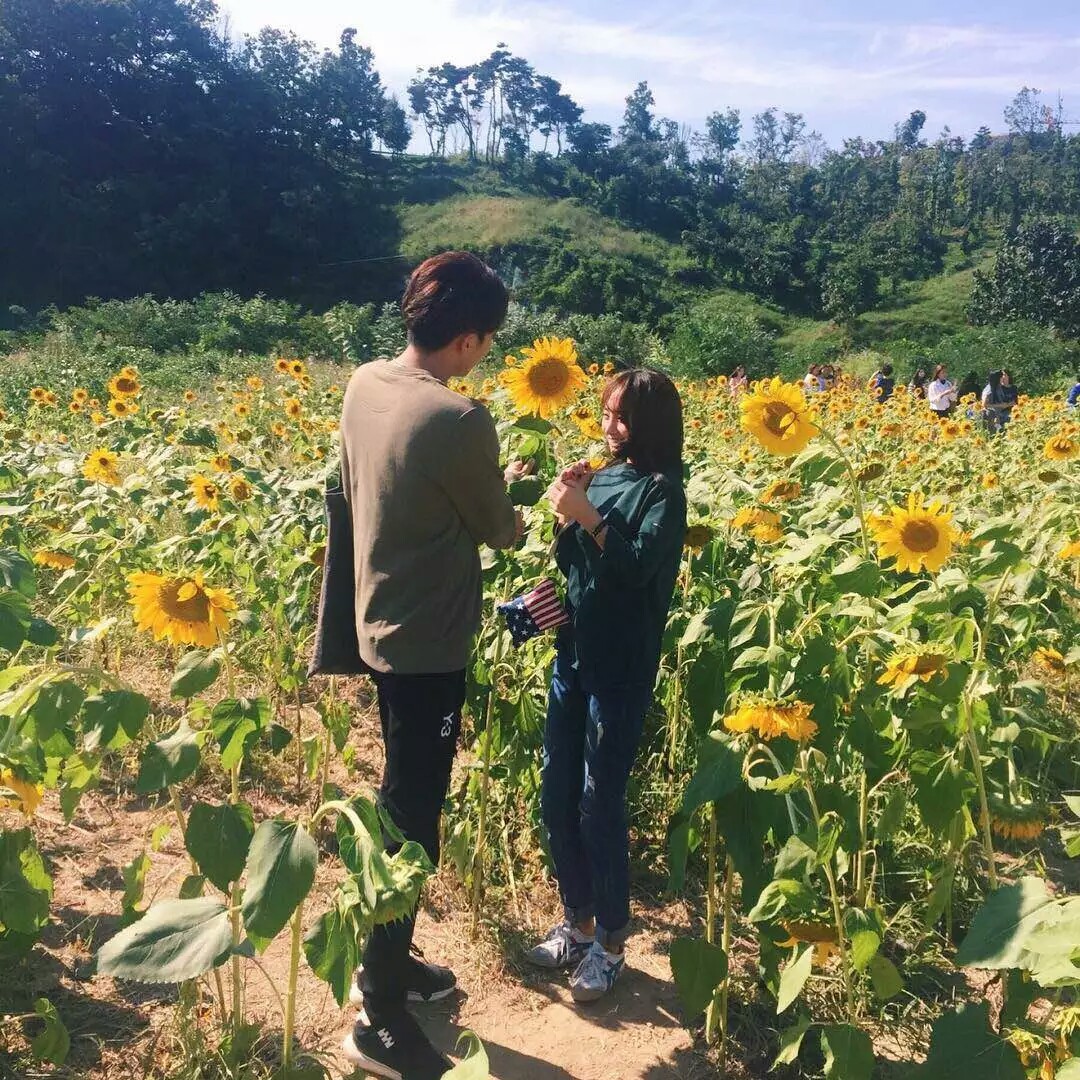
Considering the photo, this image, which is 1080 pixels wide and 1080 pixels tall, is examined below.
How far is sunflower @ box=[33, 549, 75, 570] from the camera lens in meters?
2.76

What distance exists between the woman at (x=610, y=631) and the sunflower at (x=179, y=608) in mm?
628

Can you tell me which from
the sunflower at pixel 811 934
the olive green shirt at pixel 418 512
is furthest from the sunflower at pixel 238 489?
the sunflower at pixel 811 934

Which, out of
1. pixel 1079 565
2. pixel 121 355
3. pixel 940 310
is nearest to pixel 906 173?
pixel 940 310

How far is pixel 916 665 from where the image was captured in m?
1.37

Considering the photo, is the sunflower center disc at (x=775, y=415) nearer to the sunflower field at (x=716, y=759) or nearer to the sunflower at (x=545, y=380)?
the sunflower field at (x=716, y=759)

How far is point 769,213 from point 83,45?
3345cm

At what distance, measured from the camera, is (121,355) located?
12969 mm

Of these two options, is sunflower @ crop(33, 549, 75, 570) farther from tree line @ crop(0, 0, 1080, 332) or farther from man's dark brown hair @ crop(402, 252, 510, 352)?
tree line @ crop(0, 0, 1080, 332)

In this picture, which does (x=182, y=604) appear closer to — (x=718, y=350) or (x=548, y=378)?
(x=548, y=378)

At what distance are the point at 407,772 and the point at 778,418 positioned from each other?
103 cm

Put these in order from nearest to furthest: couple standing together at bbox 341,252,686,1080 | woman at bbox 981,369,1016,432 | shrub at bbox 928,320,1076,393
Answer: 1. couple standing together at bbox 341,252,686,1080
2. woman at bbox 981,369,1016,432
3. shrub at bbox 928,320,1076,393

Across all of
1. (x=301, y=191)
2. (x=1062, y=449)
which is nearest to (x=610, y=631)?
(x=1062, y=449)

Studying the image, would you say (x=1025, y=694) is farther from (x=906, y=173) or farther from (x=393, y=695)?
(x=906, y=173)

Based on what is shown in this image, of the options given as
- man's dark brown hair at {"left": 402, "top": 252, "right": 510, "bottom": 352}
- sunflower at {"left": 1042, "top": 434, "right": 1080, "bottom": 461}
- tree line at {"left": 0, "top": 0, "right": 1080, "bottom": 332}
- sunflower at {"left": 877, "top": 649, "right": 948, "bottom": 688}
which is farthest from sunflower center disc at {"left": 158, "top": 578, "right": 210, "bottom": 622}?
tree line at {"left": 0, "top": 0, "right": 1080, "bottom": 332}
